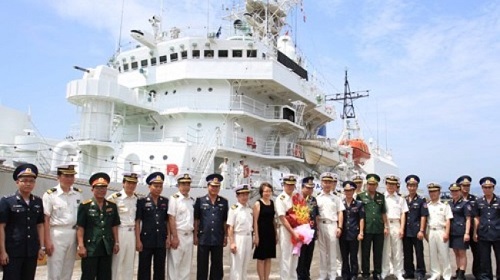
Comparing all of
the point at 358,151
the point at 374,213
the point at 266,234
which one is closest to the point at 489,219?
the point at 374,213

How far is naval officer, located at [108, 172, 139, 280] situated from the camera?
4.98 metres

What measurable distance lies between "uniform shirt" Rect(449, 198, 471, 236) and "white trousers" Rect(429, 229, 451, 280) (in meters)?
0.19

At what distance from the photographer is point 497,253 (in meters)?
6.20

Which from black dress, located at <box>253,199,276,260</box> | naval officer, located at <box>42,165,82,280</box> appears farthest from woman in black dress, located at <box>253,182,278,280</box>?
naval officer, located at <box>42,165,82,280</box>

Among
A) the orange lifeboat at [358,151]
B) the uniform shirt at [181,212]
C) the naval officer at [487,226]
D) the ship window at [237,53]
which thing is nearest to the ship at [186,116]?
the ship window at [237,53]

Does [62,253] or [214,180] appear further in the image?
[214,180]

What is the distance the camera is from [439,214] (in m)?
6.45

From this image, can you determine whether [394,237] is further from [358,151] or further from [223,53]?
[358,151]

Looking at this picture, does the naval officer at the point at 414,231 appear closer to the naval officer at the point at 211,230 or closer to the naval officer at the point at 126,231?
the naval officer at the point at 211,230

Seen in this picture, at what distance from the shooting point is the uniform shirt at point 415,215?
643 centimetres

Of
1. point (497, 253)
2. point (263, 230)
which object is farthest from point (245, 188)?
point (497, 253)

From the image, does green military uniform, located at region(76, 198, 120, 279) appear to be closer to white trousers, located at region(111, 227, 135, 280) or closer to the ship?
white trousers, located at region(111, 227, 135, 280)

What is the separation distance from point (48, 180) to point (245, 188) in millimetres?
5176

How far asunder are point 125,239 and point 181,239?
2.33ft
